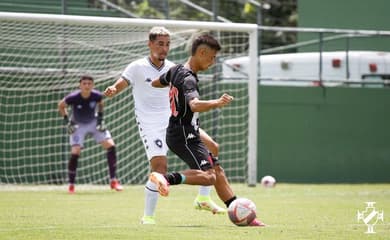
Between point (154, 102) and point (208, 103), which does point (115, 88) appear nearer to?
point (154, 102)

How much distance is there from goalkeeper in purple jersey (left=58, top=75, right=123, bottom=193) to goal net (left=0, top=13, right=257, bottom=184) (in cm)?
109

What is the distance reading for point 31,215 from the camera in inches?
441

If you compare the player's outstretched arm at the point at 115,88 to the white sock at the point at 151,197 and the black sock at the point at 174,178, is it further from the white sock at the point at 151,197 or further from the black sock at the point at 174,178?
the black sock at the point at 174,178

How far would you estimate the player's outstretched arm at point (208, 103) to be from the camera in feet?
29.1

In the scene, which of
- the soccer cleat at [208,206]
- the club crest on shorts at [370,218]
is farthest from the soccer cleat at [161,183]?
the soccer cleat at [208,206]

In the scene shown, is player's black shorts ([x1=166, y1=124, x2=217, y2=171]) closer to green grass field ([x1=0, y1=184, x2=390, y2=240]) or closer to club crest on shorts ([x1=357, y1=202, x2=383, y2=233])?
green grass field ([x1=0, y1=184, x2=390, y2=240])

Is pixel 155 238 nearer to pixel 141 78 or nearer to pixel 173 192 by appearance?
pixel 141 78

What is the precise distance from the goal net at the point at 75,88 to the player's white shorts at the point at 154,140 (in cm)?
621

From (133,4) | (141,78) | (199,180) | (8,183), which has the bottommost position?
(8,183)

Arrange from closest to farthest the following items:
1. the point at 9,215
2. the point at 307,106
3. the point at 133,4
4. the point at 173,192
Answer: the point at 9,215, the point at 173,192, the point at 307,106, the point at 133,4

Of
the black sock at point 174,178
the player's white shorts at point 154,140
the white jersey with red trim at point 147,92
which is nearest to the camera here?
the black sock at point 174,178

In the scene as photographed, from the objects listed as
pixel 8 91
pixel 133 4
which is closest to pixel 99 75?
pixel 8 91

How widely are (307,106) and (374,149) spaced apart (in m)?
1.87

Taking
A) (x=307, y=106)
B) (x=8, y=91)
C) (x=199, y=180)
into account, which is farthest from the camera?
(x=307, y=106)
